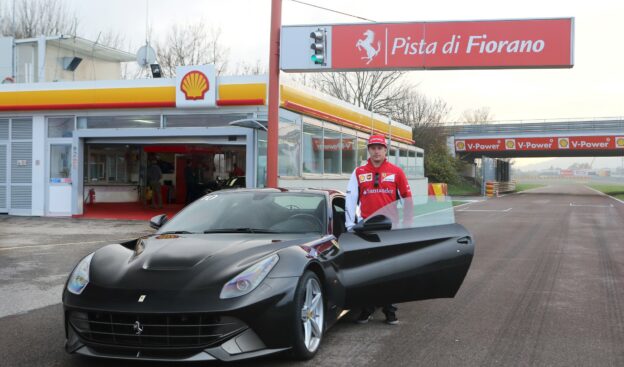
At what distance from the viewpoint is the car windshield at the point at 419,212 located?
4977 mm

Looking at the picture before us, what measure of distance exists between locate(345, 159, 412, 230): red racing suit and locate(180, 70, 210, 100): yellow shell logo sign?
10.9 meters

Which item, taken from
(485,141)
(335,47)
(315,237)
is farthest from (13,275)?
(485,141)

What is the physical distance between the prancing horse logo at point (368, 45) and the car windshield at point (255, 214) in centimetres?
921

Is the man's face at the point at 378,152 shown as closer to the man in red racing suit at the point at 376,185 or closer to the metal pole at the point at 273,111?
the man in red racing suit at the point at 376,185

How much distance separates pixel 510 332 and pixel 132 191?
2028cm

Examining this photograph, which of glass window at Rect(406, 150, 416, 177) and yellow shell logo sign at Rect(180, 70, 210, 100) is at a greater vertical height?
yellow shell logo sign at Rect(180, 70, 210, 100)

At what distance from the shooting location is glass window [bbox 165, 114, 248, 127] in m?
16.1

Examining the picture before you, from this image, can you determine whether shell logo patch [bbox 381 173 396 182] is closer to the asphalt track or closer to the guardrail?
the asphalt track

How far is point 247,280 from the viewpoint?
3758 mm

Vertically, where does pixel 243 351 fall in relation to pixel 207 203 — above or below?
below

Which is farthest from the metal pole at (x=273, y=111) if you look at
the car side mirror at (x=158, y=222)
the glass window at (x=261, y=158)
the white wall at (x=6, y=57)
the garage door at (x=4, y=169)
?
A: the white wall at (x=6, y=57)

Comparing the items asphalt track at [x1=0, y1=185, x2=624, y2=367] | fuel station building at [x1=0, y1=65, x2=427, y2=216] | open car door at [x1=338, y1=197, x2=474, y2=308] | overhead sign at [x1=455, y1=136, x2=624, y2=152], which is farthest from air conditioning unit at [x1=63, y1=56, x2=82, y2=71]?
overhead sign at [x1=455, y1=136, x2=624, y2=152]

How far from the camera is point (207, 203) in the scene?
5.40m

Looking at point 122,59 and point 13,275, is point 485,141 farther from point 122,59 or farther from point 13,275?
point 13,275
